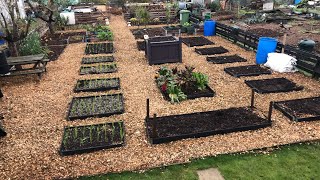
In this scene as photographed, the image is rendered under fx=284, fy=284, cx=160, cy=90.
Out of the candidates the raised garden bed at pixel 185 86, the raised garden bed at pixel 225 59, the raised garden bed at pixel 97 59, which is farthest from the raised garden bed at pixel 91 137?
the raised garden bed at pixel 225 59

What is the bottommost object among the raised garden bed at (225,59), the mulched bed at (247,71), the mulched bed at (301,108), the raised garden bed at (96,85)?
the mulched bed at (301,108)

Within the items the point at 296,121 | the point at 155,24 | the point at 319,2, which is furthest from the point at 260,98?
the point at 319,2

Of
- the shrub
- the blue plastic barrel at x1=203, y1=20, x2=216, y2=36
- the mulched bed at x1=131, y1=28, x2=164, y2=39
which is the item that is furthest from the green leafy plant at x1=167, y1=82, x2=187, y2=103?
the mulched bed at x1=131, y1=28, x2=164, y2=39

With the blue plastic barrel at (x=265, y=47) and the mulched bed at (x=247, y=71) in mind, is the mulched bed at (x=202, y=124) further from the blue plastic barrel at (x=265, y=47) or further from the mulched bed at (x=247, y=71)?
the blue plastic barrel at (x=265, y=47)

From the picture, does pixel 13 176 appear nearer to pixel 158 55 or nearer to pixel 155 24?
pixel 158 55

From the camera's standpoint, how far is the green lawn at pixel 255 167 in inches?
202

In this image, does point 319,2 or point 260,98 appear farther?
point 319,2

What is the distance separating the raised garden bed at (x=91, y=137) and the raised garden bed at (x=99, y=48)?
25.2 ft

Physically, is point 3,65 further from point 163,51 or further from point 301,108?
point 301,108

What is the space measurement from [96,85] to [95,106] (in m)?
1.71

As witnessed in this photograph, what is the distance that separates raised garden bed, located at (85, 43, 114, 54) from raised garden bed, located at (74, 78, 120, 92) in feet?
13.8

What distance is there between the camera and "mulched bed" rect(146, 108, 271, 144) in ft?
20.7

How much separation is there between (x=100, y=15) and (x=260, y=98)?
1929 centimetres

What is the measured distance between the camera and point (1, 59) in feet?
32.1
